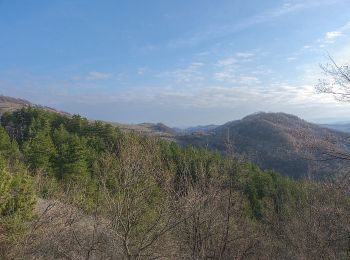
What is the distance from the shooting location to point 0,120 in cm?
7250

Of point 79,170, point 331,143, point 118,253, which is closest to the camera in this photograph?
point 331,143

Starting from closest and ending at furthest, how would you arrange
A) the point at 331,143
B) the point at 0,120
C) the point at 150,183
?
the point at 331,143
the point at 150,183
the point at 0,120

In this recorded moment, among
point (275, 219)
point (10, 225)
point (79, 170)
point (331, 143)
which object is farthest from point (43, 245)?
point (275, 219)

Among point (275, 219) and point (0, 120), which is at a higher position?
point (0, 120)

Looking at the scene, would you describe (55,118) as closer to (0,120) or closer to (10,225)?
(0,120)

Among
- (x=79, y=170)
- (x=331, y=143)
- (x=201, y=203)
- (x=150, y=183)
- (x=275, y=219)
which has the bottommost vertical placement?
(x=275, y=219)

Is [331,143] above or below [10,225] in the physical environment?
above

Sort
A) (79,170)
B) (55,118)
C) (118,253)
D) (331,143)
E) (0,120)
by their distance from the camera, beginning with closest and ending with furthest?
(331,143) < (118,253) < (79,170) < (55,118) < (0,120)

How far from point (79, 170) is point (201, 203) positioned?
Answer: 26336mm

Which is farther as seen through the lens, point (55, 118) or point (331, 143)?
point (55, 118)

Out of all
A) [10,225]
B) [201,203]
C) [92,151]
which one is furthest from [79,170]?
[201,203]

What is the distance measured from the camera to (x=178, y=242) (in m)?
16.1

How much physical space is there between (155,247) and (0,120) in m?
67.6

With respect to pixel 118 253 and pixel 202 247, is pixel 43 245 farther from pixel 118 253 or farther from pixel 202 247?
pixel 202 247
